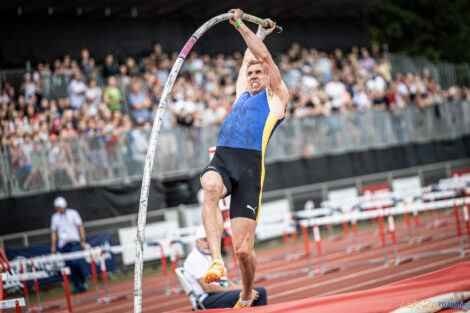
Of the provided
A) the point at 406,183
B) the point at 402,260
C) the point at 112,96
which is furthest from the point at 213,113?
the point at 402,260

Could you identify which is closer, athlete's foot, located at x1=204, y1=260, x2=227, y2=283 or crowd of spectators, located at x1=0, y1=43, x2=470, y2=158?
athlete's foot, located at x1=204, y1=260, x2=227, y2=283

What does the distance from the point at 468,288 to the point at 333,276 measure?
16.4ft

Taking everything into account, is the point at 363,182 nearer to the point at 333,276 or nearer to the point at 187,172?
the point at 187,172

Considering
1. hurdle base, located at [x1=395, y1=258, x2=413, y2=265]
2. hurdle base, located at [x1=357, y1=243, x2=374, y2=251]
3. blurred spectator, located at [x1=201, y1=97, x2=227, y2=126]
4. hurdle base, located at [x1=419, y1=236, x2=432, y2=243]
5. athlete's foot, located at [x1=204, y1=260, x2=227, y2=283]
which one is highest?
blurred spectator, located at [x1=201, y1=97, x2=227, y2=126]

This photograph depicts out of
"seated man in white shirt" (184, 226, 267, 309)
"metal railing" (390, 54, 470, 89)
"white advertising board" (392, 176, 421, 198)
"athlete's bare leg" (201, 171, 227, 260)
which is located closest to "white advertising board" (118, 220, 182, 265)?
"white advertising board" (392, 176, 421, 198)

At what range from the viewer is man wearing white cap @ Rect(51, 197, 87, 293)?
1364 centimetres

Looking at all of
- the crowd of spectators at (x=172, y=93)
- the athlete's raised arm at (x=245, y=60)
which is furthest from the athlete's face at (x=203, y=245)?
the crowd of spectators at (x=172, y=93)

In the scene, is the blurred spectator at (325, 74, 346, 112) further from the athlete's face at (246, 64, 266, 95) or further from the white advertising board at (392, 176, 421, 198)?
the athlete's face at (246, 64, 266, 95)

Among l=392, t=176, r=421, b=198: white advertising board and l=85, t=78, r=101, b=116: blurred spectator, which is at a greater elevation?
l=85, t=78, r=101, b=116: blurred spectator

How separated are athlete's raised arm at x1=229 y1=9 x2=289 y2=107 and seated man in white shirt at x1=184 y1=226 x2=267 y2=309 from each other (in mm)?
1706

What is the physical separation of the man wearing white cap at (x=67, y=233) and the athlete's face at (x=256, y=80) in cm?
848

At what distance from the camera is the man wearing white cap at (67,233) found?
1364 centimetres

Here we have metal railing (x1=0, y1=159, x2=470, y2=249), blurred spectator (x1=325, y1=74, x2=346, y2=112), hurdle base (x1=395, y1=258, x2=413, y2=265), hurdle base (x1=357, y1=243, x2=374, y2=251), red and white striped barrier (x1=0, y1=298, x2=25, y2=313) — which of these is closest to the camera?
red and white striped barrier (x1=0, y1=298, x2=25, y2=313)

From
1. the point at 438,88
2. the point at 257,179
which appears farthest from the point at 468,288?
the point at 438,88
